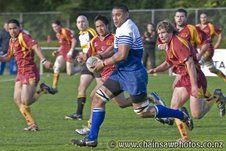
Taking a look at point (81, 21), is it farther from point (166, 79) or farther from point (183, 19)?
point (166, 79)

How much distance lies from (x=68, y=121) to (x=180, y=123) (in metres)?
4.05

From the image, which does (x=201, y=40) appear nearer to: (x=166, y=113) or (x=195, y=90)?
(x=166, y=113)

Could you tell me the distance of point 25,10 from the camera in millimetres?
46000

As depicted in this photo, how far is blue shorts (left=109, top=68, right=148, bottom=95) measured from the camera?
1150cm

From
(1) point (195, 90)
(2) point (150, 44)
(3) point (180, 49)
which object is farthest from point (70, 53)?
(1) point (195, 90)

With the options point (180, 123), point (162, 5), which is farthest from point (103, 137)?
point (162, 5)

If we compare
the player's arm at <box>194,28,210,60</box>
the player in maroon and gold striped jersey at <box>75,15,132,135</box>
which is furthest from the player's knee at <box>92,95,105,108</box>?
the player's arm at <box>194,28,210,60</box>

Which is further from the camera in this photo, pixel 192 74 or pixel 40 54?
pixel 40 54

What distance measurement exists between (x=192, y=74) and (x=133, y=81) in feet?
2.80

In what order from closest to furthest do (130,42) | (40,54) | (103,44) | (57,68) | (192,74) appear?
(130,42), (192,74), (40,54), (103,44), (57,68)

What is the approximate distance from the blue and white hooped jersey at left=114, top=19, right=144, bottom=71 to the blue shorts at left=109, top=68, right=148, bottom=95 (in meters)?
0.07

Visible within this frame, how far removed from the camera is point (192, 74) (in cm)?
1153

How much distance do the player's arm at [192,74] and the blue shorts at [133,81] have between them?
651 millimetres

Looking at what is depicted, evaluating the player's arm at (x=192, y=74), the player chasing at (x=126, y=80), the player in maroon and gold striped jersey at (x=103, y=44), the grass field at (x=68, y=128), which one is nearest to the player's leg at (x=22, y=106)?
the grass field at (x=68, y=128)
